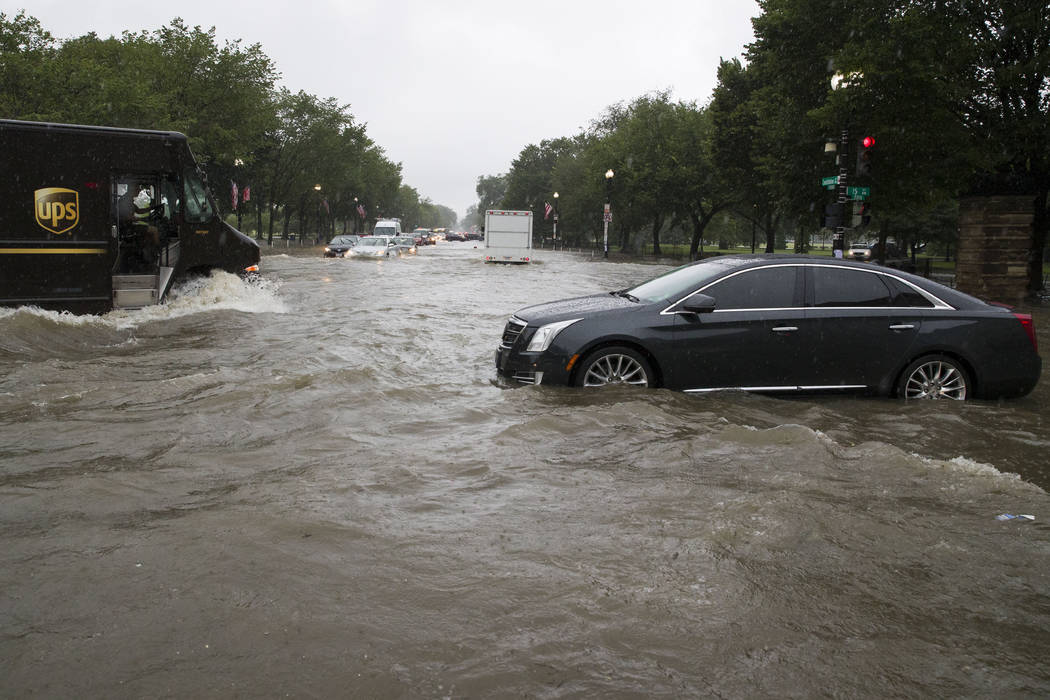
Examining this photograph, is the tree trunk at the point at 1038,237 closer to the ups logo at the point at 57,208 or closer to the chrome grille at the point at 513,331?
the chrome grille at the point at 513,331

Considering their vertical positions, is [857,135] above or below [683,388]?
above

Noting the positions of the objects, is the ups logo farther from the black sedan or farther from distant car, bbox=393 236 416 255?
distant car, bbox=393 236 416 255

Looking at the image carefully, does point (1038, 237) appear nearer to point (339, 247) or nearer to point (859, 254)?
point (859, 254)

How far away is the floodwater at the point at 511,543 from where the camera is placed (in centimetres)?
298

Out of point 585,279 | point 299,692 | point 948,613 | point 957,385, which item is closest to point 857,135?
point 585,279

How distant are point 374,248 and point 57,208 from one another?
31.8 metres

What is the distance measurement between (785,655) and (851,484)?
2440mm

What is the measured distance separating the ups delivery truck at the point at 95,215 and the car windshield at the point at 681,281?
28.3 feet

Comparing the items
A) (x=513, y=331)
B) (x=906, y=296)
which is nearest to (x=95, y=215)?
(x=513, y=331)

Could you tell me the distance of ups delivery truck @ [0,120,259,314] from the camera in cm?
1197

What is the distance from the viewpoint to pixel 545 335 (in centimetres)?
782

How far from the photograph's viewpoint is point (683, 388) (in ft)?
25.3

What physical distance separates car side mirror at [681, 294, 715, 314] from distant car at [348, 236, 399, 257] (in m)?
36.8

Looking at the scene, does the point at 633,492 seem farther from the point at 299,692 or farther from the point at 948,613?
the point at 299,692
